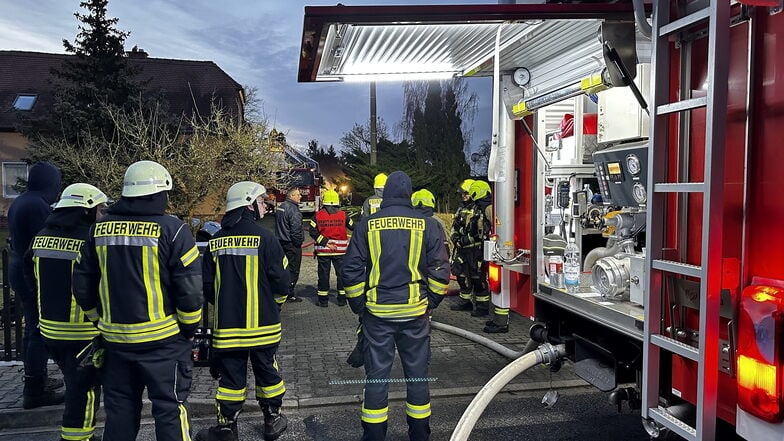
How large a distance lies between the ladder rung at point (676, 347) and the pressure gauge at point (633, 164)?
1552 mm

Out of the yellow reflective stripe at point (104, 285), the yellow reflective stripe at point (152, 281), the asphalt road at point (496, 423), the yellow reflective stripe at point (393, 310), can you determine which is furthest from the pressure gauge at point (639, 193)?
the yellow reflective stripe at point (104, 285)

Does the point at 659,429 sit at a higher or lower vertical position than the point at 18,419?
higher

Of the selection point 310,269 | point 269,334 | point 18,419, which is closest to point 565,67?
point 269,334

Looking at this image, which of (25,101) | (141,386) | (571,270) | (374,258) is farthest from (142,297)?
(25,101)

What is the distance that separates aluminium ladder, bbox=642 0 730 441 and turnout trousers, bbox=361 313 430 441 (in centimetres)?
A: 181

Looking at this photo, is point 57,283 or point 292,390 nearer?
point 57,283

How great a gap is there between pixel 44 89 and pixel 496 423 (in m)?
28.8

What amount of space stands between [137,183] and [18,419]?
245 cm

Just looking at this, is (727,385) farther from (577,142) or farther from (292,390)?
(292,390)

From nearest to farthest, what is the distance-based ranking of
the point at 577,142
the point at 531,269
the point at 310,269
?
the point at 531,269 < the point at 577,142 < the point at 310,269

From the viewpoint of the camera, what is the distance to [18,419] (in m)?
4.32

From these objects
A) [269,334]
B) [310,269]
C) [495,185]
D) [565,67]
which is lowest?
[310,269]

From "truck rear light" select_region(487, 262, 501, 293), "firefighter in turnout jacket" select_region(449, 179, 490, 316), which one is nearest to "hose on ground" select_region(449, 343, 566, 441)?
"truck rear light" select_region(487, 262, 501, 293)

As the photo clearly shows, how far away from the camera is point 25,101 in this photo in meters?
25.8
